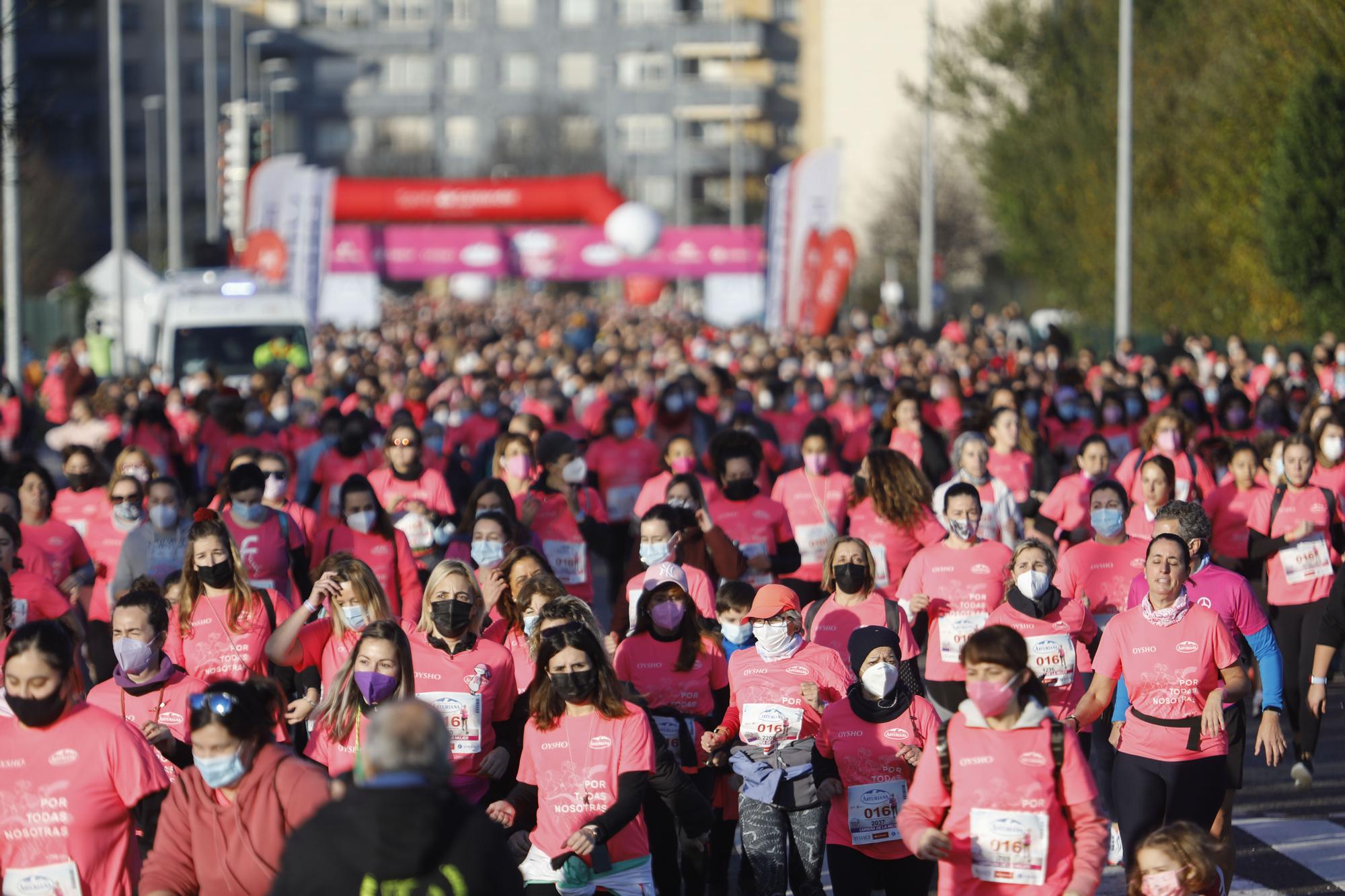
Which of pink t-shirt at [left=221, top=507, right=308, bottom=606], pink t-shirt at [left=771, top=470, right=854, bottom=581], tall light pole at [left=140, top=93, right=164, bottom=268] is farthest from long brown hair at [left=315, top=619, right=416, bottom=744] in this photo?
tall light pole at [left=140, top=93, right=164, bottom=268]

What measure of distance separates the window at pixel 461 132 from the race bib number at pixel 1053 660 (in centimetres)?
9702

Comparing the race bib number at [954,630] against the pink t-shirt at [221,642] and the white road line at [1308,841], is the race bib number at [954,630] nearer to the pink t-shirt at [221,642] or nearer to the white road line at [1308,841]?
the white road line at [1308,841]

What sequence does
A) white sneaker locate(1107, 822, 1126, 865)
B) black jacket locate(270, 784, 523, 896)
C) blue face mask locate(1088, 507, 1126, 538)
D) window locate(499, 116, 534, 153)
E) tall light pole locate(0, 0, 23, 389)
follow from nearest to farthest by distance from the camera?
black jacket locate(270, 784, 523, 896)
white sneaker locate(1107, 822, 1126, 865)
blue face mask locate(1088, 507, 1126, 538)
tall light pole locate(0, 0, 23, 389)
window locate(499, 116, 534, 153)

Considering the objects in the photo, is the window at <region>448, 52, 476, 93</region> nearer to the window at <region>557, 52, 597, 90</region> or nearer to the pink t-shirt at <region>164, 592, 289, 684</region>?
the window at <region>557, 52, 597, 90</region>

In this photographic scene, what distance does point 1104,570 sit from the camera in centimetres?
908

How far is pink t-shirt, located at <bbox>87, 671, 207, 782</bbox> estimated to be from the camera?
6.61m

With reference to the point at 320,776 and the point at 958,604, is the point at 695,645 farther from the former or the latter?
the point at 320,776

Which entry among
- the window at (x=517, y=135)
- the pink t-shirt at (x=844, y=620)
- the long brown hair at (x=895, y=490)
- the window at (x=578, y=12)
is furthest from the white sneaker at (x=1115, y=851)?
the window at (x=578, y=12)

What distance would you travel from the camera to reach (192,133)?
9625 cm

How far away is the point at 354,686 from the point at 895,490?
14.7ft

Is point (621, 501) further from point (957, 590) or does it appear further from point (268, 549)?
point (957, 590)

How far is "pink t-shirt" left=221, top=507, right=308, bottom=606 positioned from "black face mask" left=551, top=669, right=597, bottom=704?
381 centimetres

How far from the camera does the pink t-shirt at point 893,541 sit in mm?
10406

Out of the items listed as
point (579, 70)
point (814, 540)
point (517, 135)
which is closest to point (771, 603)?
point (814, 540)
